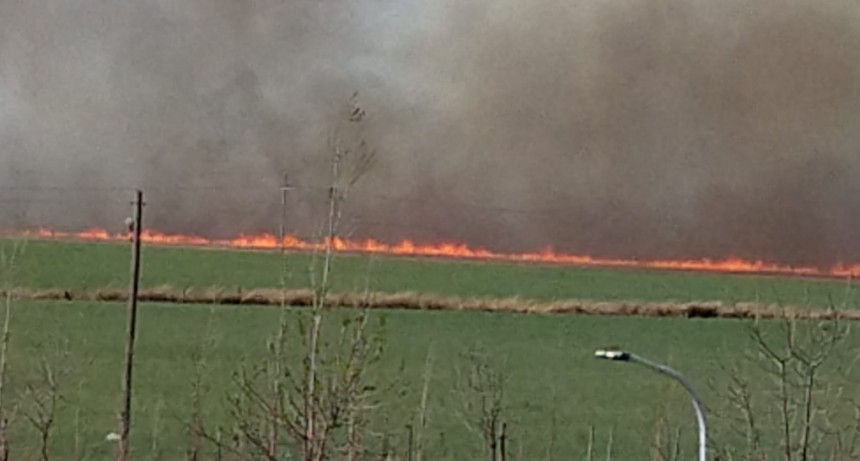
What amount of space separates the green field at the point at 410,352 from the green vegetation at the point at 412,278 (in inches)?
5.4

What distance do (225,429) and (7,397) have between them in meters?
4.46

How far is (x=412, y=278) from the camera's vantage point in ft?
171

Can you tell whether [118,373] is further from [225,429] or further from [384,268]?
[384,268]

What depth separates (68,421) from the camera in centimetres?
2594

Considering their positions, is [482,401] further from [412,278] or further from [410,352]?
[412,278]

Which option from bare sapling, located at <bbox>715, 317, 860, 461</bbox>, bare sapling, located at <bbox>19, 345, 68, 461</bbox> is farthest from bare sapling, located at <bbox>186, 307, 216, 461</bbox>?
bare sapling, located at <bbox>715, 317, 860, 461</bbox>

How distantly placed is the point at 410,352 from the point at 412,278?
1782 cm

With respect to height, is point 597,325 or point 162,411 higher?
point 597,325

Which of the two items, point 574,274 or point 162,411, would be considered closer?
point 162,411

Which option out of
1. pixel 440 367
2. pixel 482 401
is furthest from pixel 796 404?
pixel 440 367

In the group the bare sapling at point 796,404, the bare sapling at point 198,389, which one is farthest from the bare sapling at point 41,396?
the bare sapling at point 796,404

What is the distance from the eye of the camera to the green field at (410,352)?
83.5 ft

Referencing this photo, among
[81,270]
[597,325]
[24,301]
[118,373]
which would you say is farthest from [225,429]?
[81,270]

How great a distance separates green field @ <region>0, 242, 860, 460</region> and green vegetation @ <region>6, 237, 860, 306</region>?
138 millimetres
